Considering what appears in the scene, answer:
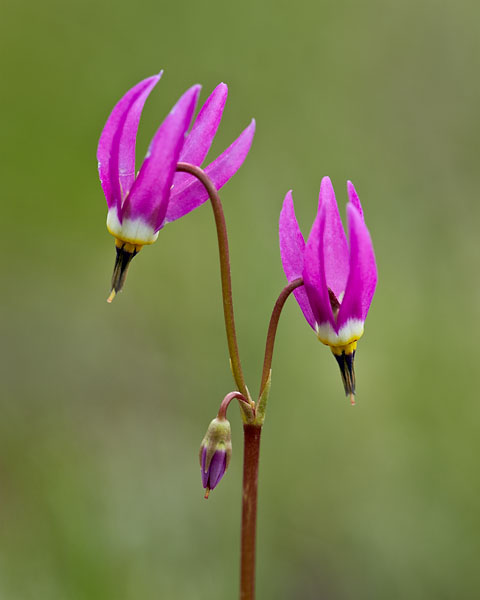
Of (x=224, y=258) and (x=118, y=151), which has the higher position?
(x=118, y=151)

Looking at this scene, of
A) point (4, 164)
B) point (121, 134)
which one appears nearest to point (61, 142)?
point (4, 164)

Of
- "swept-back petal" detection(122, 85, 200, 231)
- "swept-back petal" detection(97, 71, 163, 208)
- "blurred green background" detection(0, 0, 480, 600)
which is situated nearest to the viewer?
"swept-back petal" detection(122, 85, 200, 231)

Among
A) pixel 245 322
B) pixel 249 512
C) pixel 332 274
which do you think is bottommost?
pixel 249 512

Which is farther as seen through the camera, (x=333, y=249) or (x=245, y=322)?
(x=245, y=322)

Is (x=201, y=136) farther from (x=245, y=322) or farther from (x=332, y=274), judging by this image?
(x=245, y=322)

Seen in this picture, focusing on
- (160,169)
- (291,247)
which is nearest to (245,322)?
(291,247)

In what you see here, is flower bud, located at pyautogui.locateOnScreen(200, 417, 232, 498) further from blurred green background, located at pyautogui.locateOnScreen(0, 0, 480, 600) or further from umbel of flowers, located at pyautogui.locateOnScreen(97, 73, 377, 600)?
blurred green background, located at pyautogui.locateOnScreen(0, 0, 480, 600)

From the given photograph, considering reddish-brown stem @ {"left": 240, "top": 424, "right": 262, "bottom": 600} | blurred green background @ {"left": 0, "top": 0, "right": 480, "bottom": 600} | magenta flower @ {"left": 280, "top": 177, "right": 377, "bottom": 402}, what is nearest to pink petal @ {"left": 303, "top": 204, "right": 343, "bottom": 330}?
magenta flower @ {"left": 280, "top": 177, "right": 377, "bottom": 402}
